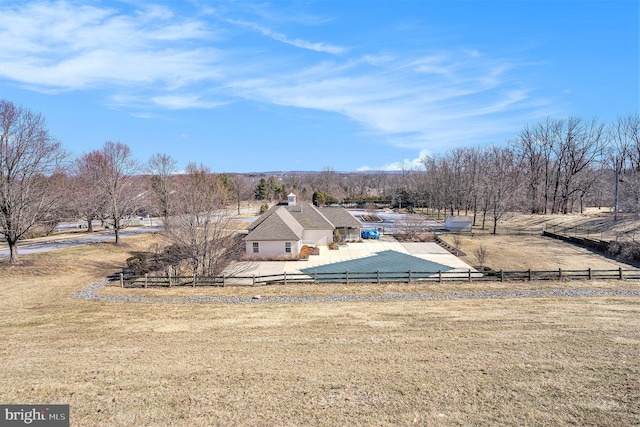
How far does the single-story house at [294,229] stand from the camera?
32.1m

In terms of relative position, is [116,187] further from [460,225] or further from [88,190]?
[460,225]

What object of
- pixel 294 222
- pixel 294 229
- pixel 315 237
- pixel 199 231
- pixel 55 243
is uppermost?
pixel 294 222

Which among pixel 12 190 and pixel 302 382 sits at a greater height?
pixel 12 190

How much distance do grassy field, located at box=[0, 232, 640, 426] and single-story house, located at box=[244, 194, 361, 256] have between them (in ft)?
46.3

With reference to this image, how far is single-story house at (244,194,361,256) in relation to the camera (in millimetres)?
32125

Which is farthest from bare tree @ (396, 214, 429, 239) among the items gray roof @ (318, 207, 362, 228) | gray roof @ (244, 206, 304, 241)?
gray roof @ (244, 206, 304, 241)

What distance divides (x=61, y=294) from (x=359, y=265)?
19.4 m

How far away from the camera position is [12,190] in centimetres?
2409

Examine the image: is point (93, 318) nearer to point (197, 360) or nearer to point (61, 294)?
point (61, 294)

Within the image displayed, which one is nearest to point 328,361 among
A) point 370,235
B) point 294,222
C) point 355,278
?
point 355,278

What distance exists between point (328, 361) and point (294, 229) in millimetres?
23539

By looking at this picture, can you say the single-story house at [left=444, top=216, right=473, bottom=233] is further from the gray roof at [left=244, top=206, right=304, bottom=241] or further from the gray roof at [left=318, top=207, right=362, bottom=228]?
the gray roof at [left=244, top=206, right=304, bottom=241]

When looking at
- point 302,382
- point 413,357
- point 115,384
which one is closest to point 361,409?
point 302,382

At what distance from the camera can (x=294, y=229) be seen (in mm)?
34375
